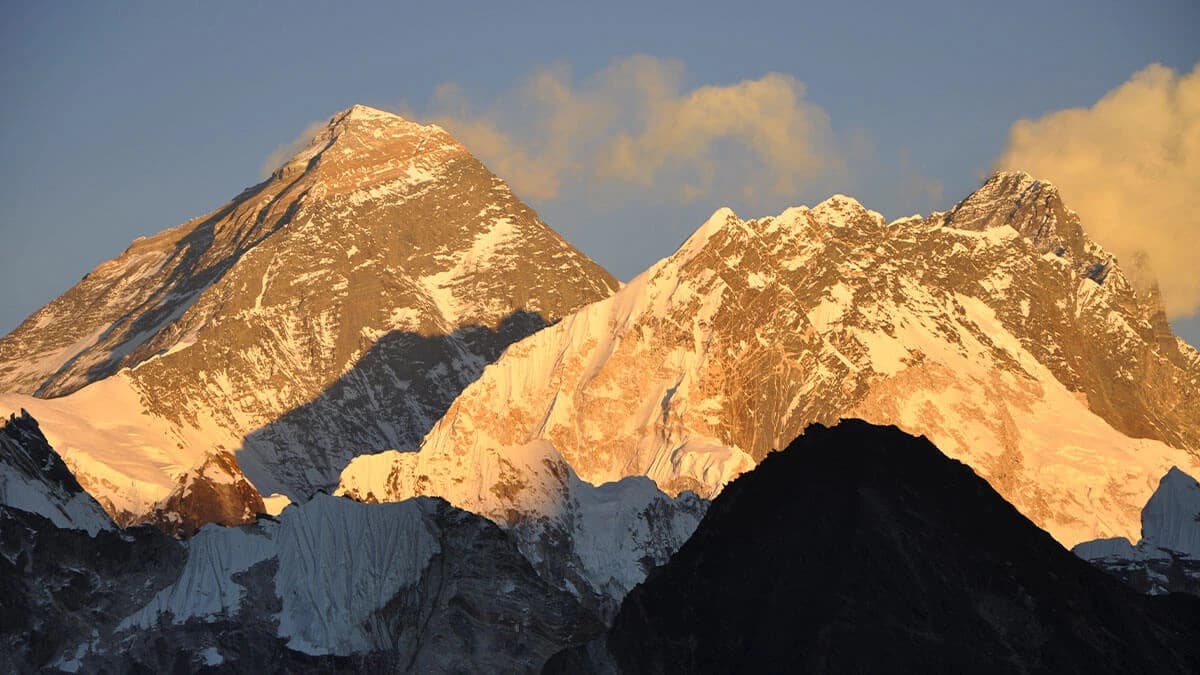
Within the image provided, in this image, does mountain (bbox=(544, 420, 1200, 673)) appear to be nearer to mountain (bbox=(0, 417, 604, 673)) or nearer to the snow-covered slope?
the snow-covered slope

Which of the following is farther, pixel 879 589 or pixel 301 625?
pixel 301 625

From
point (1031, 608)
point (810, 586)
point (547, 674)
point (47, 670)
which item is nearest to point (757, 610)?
point (810, 586)

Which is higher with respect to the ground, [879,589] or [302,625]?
[302,625]

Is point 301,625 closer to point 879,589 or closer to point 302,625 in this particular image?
point 302,625

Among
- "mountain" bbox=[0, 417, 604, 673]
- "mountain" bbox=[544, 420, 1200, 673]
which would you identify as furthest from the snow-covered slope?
"mountain" bbox=[544, 420, 1200, 673]

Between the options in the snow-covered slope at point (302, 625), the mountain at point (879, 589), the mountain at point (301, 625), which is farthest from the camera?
the mountain at point (301, 625)

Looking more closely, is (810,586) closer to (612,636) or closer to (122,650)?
(612,636)

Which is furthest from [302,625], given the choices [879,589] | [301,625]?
[879,589]

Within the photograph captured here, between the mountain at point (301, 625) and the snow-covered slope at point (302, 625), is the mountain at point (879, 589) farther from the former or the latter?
the mountain at point (301, 625)

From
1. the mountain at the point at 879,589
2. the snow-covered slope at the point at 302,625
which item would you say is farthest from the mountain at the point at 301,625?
the mountain at the point at 879,589
